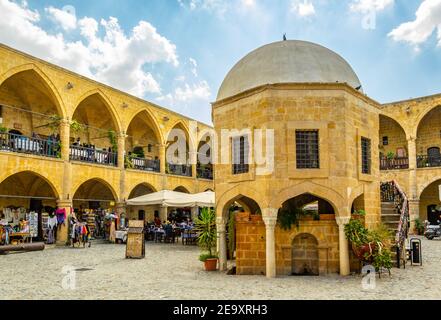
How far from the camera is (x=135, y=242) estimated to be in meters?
12.4

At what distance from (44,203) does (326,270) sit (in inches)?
606

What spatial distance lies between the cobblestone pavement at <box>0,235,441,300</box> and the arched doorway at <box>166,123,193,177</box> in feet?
43.3

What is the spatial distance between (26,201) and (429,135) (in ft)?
75.3

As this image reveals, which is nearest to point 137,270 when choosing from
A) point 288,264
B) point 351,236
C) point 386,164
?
point 288,264

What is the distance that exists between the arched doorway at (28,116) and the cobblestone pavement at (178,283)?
5581 millimetres

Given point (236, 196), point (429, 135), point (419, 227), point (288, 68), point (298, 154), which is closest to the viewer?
point (298, 154)

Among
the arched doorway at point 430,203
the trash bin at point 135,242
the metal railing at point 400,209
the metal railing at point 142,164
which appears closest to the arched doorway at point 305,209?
the metal railing at point 400,209

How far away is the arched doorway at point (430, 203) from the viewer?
24.2 m

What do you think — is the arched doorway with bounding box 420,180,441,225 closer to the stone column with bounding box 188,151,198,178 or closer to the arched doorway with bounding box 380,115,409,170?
the arched doorway with bounding box 380,115,409,170

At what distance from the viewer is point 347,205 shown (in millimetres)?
8977

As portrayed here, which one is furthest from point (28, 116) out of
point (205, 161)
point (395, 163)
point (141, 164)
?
point (395, 163)

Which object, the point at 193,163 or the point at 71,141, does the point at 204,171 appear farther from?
the point at 71,141

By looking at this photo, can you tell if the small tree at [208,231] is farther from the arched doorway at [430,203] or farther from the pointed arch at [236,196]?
the arched doorway at [430,203]
